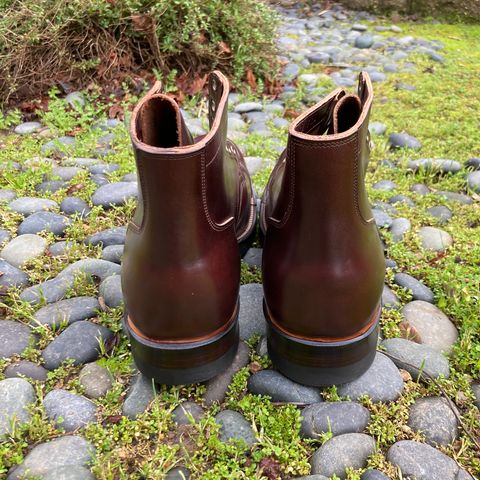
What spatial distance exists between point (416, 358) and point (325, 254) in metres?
0.56

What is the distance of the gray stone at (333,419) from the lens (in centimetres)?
142

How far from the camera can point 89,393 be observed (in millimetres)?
1541

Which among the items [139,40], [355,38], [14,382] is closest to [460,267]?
[14,382]

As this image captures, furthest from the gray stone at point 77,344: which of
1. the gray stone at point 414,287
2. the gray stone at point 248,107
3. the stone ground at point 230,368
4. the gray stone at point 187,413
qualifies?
the gray stone at point 248,107

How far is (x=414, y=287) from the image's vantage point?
1.96m

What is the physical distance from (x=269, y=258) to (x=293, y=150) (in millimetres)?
362

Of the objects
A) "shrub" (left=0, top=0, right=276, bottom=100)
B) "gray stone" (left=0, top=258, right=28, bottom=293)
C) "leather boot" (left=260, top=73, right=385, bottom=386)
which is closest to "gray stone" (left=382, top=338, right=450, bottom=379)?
"leather boot" (left=260, top=73, right=385, bottom=386)

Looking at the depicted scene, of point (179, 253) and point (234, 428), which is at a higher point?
point (179, 253)

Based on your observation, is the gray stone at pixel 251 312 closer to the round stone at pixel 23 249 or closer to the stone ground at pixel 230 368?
the stone ground at pixel 230 368

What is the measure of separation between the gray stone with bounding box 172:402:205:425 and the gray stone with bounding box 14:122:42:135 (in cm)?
249

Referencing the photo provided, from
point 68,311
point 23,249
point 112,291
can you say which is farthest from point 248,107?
point 68,311

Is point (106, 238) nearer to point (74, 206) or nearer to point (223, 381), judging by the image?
point (74, 206)

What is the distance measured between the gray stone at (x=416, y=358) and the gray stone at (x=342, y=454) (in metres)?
0.32

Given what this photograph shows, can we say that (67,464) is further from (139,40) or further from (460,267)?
(139,40)
